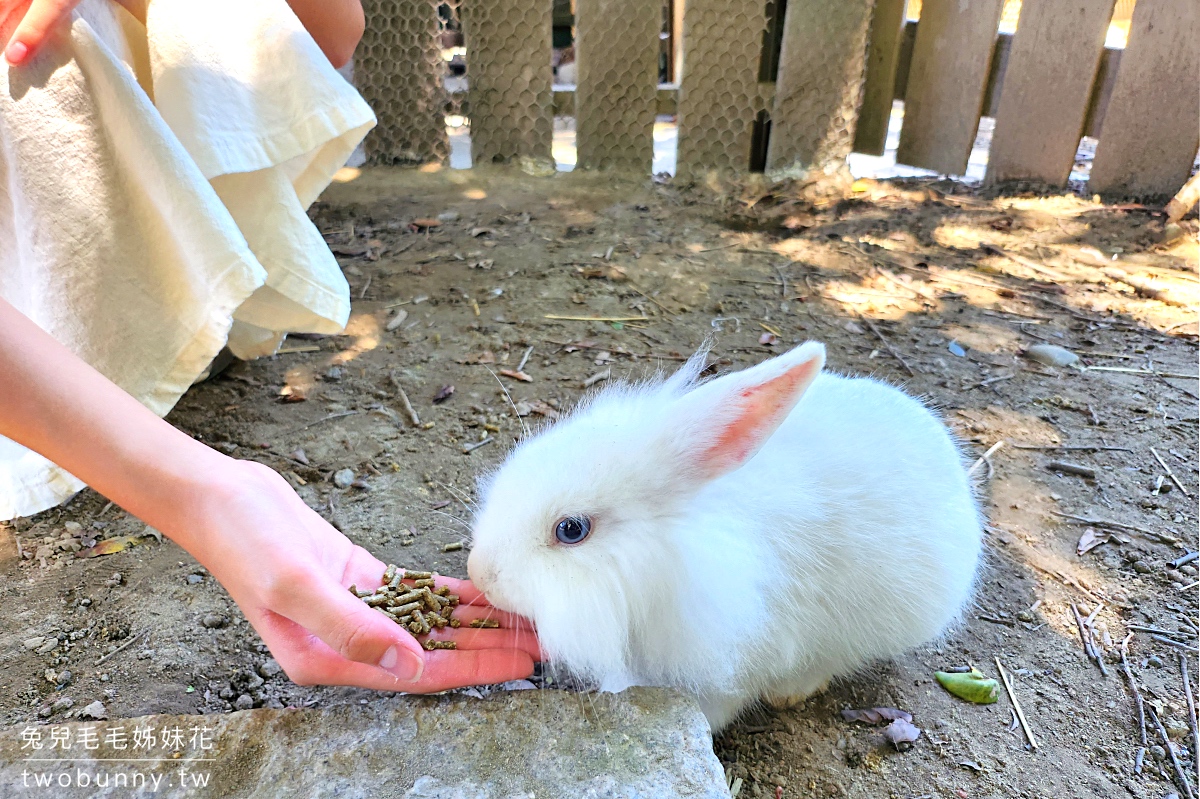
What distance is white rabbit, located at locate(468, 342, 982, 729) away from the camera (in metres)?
1.35

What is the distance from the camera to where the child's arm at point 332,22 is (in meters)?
2.41

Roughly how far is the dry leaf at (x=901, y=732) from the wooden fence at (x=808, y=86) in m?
3.43

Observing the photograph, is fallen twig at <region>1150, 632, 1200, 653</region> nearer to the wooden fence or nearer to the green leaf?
the green leaf

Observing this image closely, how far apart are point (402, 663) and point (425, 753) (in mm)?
144

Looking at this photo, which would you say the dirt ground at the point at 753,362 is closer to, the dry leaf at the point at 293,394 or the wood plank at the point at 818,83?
the dry leaf at the point at 293,394

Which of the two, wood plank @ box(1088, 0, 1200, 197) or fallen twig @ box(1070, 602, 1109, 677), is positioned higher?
wood plank @ box(1088, 0, 1200, 197)

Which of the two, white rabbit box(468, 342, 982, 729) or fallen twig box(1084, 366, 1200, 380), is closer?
white rabbit box(468, 342, 982, 729)

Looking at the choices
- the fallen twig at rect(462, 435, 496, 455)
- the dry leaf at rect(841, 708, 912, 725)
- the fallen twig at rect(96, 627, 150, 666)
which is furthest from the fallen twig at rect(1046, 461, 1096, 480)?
the fallen twig at rect(96, 627, 150, 666)

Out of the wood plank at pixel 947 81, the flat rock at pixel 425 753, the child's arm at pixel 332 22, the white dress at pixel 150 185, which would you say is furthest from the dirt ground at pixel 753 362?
the child's arm at pixel 332 22

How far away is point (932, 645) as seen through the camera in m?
1.77

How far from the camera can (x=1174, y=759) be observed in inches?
59.2

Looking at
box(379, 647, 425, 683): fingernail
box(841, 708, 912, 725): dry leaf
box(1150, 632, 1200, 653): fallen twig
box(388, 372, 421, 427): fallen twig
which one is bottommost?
box(841, 708, 912, 725): dry leaf

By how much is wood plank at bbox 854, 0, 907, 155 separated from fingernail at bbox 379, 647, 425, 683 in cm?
405

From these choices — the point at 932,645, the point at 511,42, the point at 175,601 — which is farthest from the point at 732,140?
the point at 175,601
